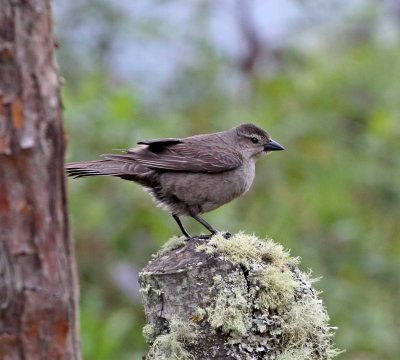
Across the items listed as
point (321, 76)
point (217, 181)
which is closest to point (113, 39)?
point (321, 76)

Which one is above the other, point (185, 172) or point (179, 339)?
point (185, 172)

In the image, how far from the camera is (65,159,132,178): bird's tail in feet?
18.5

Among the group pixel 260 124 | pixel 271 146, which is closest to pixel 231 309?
pixel 271 146

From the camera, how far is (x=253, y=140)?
716 cm

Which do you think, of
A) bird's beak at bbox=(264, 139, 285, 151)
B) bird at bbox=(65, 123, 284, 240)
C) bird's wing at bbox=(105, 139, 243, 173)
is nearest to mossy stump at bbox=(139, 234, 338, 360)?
bird at bbox=(65, 123, 284, 240)

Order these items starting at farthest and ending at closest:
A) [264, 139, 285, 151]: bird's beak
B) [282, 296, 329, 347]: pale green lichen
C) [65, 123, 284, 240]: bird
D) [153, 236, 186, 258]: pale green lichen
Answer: [264, 139, 285, 151]: bird's beak < [65, 123, 284, 240]: bird < [153, 236, 186, 258]: pale green lichen < [282, 296, 329, 347]: pale green lichen

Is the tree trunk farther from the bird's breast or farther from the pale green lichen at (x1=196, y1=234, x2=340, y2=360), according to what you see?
the bird's breast

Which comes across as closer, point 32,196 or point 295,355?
point 32,196

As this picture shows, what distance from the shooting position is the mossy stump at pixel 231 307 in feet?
11.6

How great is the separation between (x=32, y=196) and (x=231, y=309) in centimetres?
113

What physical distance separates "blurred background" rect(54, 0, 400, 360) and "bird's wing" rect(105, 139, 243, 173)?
3.13 feet

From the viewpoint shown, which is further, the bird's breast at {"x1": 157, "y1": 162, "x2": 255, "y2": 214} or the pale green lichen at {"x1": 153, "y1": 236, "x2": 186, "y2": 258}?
the bird's breast at {"x1": 157, "y1": 162, "x2": 255, "y2": 214}

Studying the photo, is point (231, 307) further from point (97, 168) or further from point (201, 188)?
point (201, 188)

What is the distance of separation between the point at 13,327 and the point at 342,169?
22.4ft
